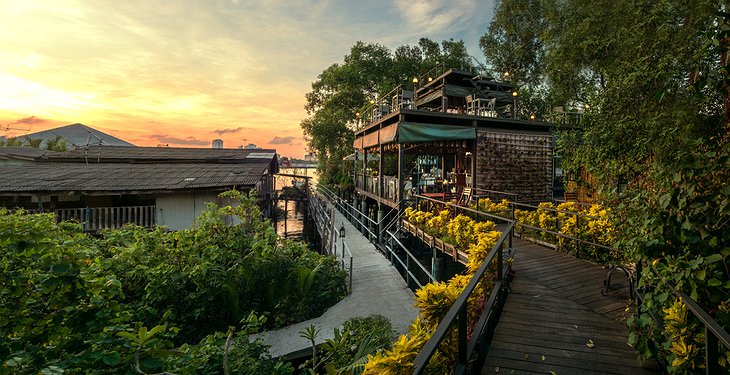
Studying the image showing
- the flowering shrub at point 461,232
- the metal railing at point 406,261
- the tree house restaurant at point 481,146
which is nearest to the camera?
the flowering shrub at point 461,232

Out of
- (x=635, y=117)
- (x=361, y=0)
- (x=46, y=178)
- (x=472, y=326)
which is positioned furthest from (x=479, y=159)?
(x=46, y=178)

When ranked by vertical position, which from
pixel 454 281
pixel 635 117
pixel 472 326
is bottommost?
pixel 472 326

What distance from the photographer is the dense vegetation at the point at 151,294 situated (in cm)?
287

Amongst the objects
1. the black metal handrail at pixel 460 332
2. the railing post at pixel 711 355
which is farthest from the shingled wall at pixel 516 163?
the railing post at pixel 711 355

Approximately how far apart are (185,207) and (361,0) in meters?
13.2

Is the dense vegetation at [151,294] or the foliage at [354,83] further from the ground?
the foliage at [354,83]

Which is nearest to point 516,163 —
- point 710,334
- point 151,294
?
point 710,334

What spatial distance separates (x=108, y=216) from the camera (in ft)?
43.2

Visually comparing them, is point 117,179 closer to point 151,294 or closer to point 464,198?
point 151,294

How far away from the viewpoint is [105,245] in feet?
26.7

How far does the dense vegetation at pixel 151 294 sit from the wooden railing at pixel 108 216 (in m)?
5.55

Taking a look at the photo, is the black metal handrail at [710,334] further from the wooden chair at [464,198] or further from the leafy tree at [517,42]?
the leafy tree at [517,42]

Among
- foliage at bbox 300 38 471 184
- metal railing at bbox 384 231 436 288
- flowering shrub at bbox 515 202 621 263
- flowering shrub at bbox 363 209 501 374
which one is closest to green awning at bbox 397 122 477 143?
metal railing at bbox 384 231 436 288

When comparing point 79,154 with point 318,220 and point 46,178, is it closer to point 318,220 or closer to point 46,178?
point 46,178
